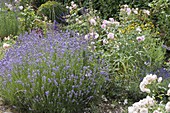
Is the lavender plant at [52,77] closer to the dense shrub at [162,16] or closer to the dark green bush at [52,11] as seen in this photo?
the dense shrub at [162,16]

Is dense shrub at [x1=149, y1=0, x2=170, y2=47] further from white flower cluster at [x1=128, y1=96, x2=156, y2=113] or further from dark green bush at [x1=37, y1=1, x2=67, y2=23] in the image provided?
white flower cluster at [x1=128, y1=96, x2=156, y2=113]

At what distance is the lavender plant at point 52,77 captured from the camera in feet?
11.0

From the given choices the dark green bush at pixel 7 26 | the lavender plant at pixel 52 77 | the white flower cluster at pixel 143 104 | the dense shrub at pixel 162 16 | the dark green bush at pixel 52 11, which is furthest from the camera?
the dark green bush at pixel 52 11

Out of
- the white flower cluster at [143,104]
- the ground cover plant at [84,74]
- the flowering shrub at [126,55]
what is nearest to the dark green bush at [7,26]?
the ground cover plant at [84,74]

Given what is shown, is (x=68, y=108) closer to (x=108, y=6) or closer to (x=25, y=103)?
(x=25, y=103)

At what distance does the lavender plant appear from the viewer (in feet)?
11.0

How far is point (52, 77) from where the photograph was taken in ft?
11.3

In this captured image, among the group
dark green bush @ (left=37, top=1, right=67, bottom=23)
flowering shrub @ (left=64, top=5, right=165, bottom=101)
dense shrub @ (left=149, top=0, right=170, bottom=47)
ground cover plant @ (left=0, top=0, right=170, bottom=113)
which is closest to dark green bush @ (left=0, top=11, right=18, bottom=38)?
dark green bush @ (left=37, top=1, right=67, bottom=23)

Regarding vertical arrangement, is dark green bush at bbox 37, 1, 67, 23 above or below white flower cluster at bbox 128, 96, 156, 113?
below

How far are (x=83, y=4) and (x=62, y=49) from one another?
3685mm

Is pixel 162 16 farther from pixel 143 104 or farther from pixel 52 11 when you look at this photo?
pixel 143 104

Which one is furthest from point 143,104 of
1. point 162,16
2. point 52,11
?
point 52,11

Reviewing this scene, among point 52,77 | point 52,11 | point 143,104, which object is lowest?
point 52,11

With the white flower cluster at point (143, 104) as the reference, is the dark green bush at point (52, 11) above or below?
below
